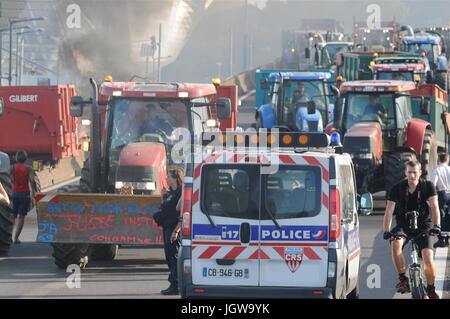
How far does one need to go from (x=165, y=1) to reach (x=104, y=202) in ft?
248

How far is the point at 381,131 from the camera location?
26234 millimetres

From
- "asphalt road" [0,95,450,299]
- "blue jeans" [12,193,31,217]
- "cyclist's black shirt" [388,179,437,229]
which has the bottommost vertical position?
"asphalt road" [0,95,450,299]

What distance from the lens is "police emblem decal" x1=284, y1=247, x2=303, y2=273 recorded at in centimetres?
1248

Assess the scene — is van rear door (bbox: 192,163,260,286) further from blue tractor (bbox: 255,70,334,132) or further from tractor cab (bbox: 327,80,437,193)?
blue tractor (bbox: 255,70,334,132)

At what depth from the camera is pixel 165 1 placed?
92.1m

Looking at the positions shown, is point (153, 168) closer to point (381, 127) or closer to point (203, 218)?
point (203, 218)

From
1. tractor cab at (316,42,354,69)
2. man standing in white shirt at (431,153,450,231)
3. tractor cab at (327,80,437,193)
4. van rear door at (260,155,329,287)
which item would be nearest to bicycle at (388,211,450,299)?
van rear door at (260,155,329,287)

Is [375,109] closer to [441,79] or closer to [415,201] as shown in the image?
[415,201]

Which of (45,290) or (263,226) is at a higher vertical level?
(263,226)

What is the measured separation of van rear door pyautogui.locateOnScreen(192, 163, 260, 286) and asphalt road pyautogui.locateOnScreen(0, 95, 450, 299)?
2869mm

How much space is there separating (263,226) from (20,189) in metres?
10.0

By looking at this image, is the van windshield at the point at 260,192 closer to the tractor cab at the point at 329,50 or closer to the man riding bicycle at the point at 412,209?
the man riding bicycle at the point at 412,209

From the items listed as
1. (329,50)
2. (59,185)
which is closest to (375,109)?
(59,185)

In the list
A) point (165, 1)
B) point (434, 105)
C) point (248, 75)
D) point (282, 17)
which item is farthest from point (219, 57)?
point (434, 105)
